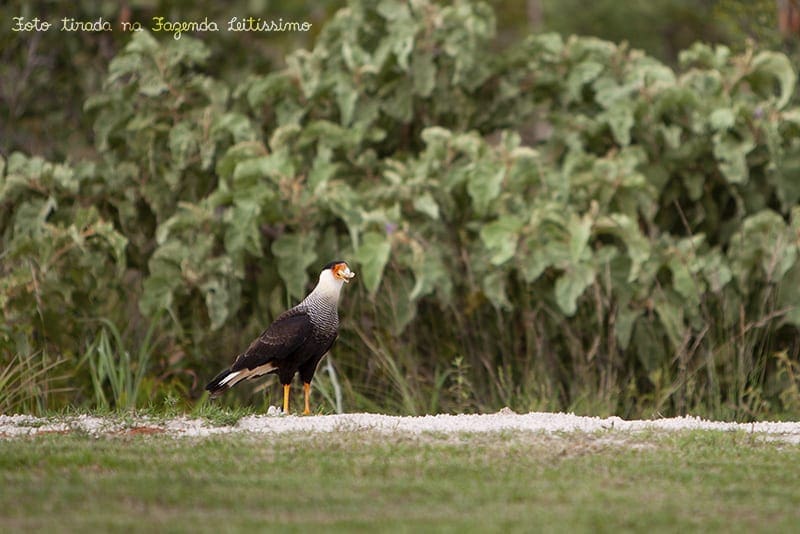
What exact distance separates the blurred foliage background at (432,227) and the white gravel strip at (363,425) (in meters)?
1.49

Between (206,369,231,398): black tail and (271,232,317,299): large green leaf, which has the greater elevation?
(271,232,317,299): large green leaf

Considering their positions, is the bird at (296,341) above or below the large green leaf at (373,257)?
below

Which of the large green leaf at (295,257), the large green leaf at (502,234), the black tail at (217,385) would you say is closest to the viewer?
the black tail at (217,385)

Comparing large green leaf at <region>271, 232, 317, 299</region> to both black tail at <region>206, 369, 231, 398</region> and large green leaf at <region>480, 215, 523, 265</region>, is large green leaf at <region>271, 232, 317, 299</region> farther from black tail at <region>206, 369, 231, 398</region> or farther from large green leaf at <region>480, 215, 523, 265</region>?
black tail at <region>206, 369, 231, 398</region>

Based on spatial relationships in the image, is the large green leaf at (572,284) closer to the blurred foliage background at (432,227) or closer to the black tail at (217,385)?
the blurred foliage background at (432,227)

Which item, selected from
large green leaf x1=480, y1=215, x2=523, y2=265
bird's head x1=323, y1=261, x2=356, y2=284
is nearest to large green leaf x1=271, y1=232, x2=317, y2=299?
large green leaf x1=480, y1=215, x2=523, y2=265

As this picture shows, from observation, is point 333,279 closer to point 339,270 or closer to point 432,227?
point 339,270

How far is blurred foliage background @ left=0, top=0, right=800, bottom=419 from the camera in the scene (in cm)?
916

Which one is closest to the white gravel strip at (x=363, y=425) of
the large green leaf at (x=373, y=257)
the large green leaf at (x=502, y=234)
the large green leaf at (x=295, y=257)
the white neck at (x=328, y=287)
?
the white neck at (x=328, y=287)

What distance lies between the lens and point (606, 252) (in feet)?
30.4

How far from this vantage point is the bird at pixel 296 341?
24.4ft

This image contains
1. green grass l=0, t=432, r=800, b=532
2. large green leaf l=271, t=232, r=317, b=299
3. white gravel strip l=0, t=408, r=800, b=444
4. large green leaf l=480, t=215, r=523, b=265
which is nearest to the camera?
green grass l=0, t=432, r=800, b=532

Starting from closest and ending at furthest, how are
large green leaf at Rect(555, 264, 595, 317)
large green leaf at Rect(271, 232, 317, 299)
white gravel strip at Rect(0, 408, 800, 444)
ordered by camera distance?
1. white gravel strip at Rect(0, 408, 800, 444)
2. large green leaf at Rect(555, 264, 595, 317)
3. large green leaf at Rect(271, 232, 317, 299)

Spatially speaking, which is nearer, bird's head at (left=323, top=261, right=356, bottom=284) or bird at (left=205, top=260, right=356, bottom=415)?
bird at (left=205, top=260, right=356, bottom=415)
